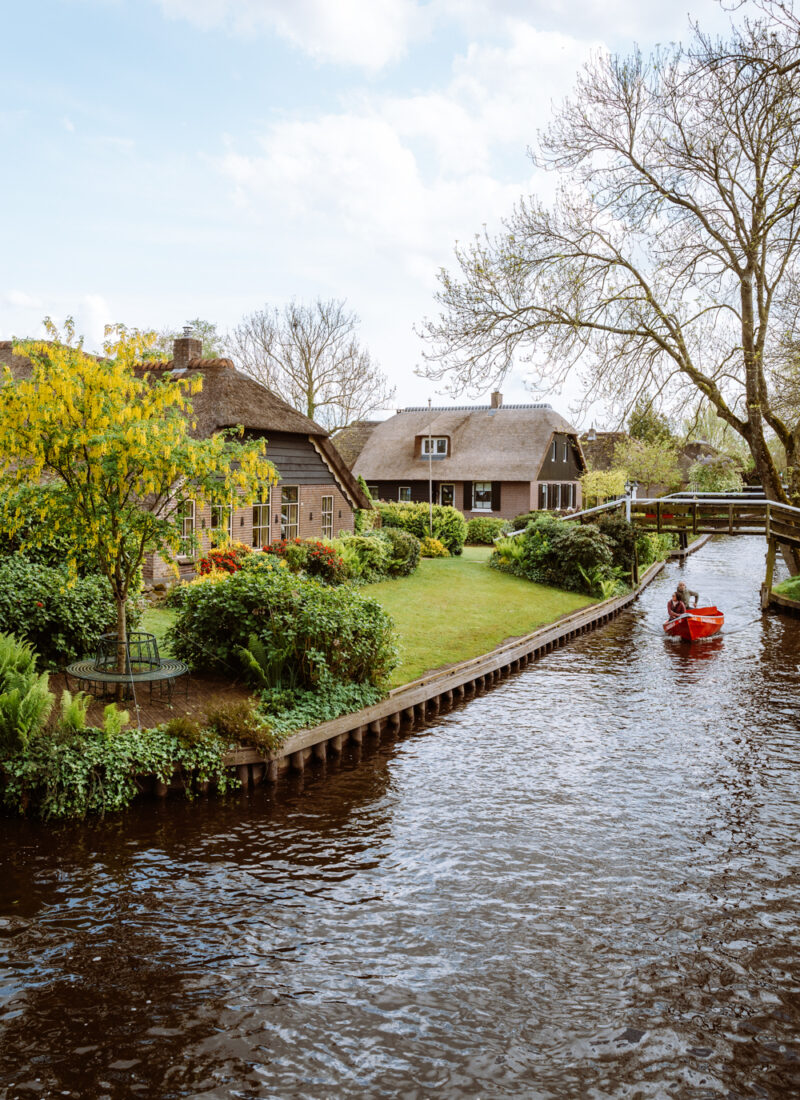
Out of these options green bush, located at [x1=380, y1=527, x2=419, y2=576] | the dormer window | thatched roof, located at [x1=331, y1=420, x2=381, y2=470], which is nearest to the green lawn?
green bush, located at [x1=380, y1=527, x2=419, y2=576]

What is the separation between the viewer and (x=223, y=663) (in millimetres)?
13711

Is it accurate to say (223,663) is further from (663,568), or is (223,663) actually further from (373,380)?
(373,380)

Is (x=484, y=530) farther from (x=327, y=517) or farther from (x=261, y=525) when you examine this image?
(x=261, y=525)

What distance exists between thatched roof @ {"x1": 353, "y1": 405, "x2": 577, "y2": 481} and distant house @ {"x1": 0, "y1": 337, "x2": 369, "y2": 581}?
16.6 meters

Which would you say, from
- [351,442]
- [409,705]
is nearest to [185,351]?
[409,705]

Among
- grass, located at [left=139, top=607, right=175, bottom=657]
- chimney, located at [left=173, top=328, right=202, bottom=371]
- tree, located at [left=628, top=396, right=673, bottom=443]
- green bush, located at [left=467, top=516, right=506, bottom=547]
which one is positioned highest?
chimney, located at [left=173, top=328, right=202, bottom=371]

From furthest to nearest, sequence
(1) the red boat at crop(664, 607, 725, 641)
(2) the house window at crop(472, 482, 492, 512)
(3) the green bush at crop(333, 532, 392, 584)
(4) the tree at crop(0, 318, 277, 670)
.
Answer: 1. (2) the house window at crop(472, 482, 492, 512)
2. (3) the green bush at crop(333, 532, 392, 584)
3. (1) the red boat at crop(664, 607, 725, 641)
4. (4) the tree at crop(0, 318, 277, 670)

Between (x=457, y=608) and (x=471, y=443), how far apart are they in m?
25.0

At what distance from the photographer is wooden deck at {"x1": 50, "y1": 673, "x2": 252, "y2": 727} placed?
1108 centimetres

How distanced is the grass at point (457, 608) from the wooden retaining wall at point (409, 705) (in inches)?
18.3

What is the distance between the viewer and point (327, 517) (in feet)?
91.6

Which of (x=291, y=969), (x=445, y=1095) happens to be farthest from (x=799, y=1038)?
(x=291, y=969)

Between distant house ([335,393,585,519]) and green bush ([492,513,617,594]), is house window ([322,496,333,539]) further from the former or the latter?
distant house ([335,393,585,519])

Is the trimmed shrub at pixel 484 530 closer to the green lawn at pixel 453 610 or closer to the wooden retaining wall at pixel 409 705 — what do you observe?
the green lawn at pixel 453 610
